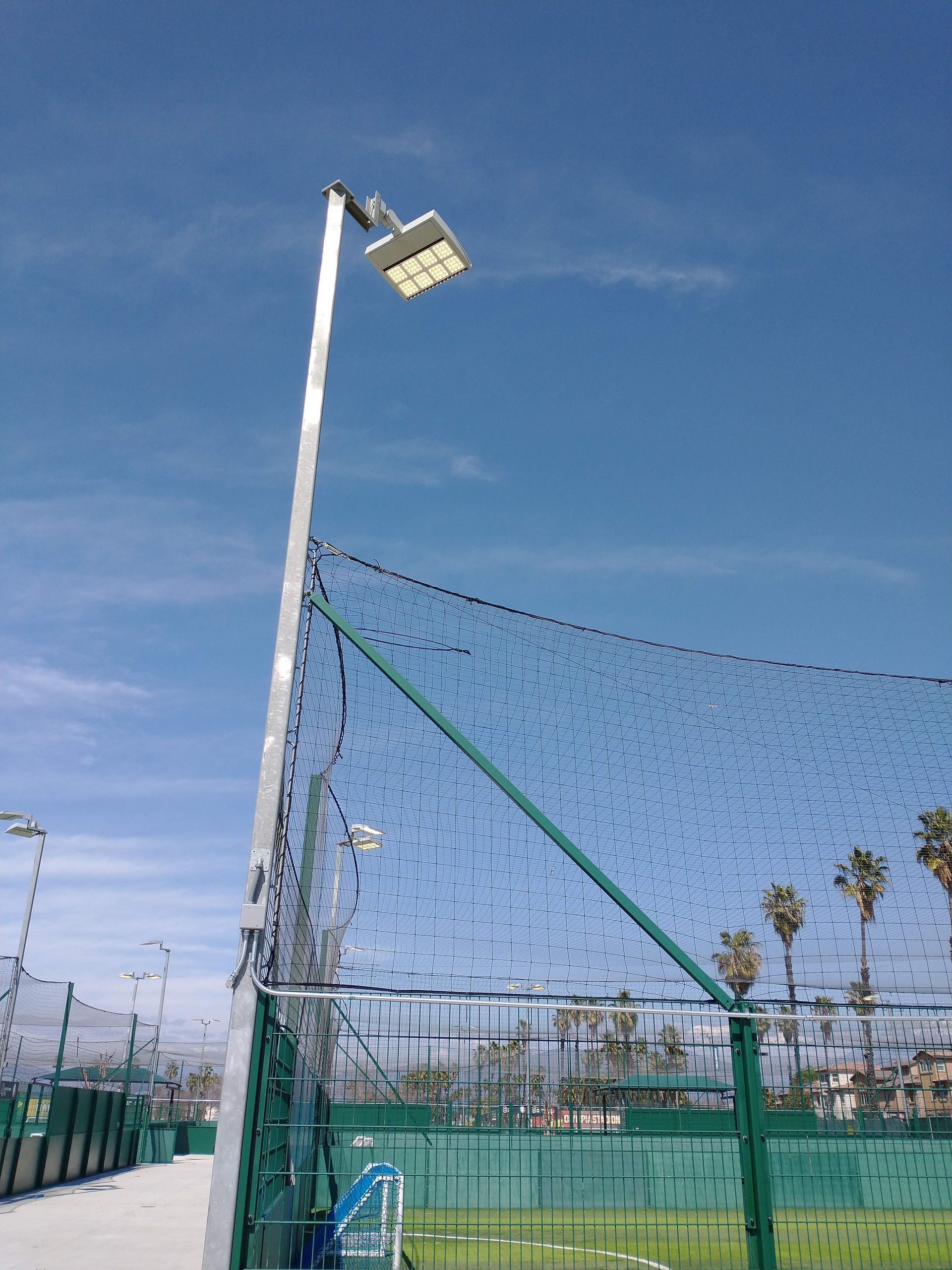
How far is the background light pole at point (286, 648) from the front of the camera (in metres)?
4.80

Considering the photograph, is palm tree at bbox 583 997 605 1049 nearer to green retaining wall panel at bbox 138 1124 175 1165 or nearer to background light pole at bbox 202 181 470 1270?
background light pole at bbox 202 181 470 1270

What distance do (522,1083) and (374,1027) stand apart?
3.10 ft

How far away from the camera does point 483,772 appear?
5988 millimetres

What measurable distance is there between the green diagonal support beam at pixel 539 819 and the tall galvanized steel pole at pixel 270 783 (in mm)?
476

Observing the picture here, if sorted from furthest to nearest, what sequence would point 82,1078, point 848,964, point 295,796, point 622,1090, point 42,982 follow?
point 82,1078 < point 42,982 < point 848,964 < point 295,796 < point 622,1090

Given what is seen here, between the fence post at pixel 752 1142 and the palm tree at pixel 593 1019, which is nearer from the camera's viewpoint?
the fence post at pixel 752 1142

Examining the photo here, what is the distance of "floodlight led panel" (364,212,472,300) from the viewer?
629cm

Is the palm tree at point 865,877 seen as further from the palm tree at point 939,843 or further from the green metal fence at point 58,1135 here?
the green metal fence at point 58,1135

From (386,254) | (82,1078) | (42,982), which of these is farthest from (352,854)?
(82,1078)

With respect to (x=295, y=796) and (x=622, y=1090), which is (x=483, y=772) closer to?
(x=295, y=796)

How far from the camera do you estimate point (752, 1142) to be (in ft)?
17.6

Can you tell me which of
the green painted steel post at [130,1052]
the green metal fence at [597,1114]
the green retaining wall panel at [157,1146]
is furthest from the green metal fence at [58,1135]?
the green metal fence at [597,1114]

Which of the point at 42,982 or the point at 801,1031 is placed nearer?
the point at 801,1031

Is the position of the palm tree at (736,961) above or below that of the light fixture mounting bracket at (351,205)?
below
